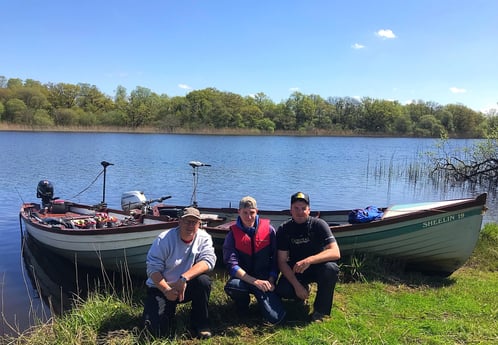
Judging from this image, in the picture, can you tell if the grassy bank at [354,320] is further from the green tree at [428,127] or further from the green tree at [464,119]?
the green tree at [464,119]

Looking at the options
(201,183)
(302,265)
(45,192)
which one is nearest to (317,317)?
(302,265)

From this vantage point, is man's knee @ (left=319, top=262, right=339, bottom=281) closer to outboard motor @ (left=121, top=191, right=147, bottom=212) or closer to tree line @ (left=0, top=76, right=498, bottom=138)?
outboard motor @ (left=121, top=191, right=147, bottom=212)

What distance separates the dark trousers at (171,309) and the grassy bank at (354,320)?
0.45 feet

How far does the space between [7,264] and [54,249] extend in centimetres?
118

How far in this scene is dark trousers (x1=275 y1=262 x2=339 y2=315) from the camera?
4.47 metres

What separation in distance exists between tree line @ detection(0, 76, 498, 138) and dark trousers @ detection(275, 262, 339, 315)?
6660 centimetres

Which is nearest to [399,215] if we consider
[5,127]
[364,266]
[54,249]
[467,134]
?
[364,266]

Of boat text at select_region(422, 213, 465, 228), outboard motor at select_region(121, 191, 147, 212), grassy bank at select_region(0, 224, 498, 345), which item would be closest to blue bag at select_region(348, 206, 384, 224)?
boat text at select_region(422, 213, 465, 228)

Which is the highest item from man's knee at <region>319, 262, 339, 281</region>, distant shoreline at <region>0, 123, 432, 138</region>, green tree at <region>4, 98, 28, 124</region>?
green tree at <region>4, 98, 28, 124</region>

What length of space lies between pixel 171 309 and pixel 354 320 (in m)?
2.06

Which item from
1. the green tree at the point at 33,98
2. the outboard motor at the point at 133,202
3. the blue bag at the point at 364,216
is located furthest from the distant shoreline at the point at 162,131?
the blue bag at the point at 364,216

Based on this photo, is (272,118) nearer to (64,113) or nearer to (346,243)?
(64,113)

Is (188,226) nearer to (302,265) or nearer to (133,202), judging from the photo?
(302,265)

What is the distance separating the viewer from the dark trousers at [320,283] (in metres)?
4.47
